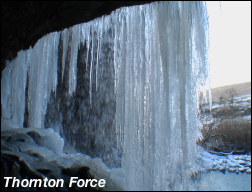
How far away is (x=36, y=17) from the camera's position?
3.01 m

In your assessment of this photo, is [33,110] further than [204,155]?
No

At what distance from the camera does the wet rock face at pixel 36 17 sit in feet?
9.16

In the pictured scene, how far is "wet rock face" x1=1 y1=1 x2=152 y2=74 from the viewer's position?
2.79 meters

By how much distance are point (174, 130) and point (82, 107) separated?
4.54m

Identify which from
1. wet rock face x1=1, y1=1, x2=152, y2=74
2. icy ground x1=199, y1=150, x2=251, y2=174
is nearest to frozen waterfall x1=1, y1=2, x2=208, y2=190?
wet rock face x1=1, y1=1, x2=152, y2=74

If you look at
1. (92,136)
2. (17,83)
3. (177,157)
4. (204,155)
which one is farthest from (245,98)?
(17,83)

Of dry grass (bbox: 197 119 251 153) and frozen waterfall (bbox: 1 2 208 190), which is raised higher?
dry grass (bbox: 197 119 251 153)

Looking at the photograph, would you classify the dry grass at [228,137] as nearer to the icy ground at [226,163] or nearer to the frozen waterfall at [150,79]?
the icy ground at [226,163]

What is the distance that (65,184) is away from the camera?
369cm

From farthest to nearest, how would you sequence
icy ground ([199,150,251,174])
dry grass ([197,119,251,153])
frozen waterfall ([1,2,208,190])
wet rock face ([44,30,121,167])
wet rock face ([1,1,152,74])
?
dry grass ([197,119,251,153])
icy ground ([199,150,251,174])
wet rock face ([44,30,121,167])
frozen waterfall ([1,2,208,190])
wet rock face ([1,1,152,74])

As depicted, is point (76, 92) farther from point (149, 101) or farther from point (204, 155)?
point (204, 155)

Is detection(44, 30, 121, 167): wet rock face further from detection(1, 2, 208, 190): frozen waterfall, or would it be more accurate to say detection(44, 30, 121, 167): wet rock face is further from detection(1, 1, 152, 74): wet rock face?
detection(1, 1, 152, 74): wet rock face

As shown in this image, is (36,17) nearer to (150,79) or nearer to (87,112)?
(150,79)

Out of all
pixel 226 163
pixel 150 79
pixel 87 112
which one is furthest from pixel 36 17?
pixel 226 163
